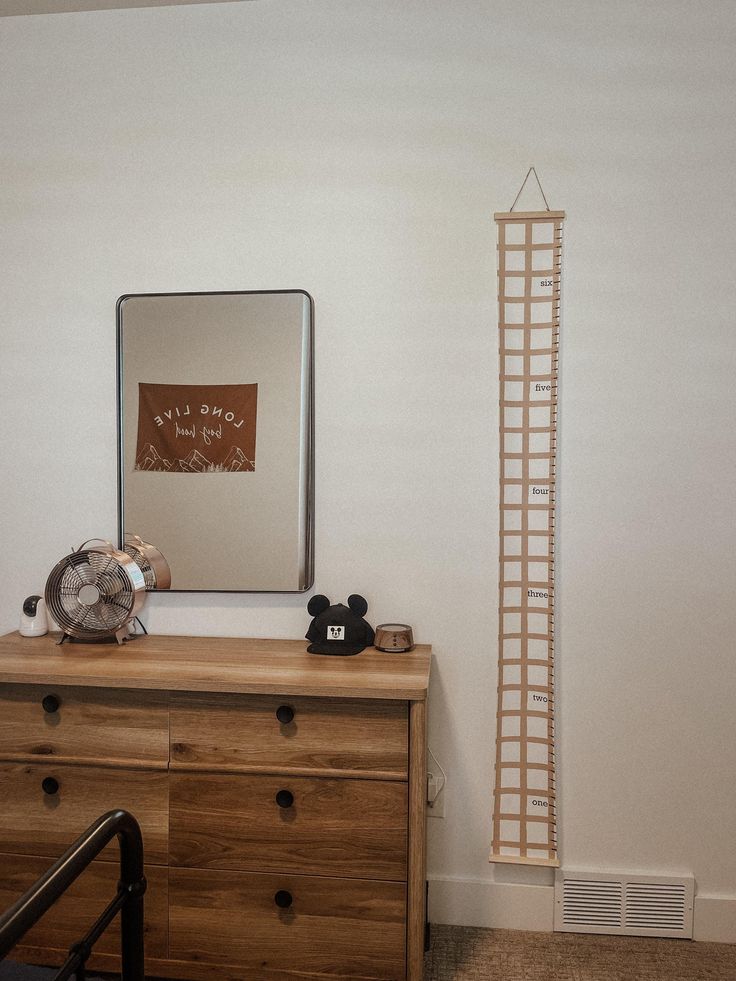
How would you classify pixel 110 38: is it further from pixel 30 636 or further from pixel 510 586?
pixel 510 586

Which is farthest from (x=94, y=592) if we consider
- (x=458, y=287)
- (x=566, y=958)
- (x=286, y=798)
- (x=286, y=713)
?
(x=566, y=958)

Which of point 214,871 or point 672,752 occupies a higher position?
point 672,752

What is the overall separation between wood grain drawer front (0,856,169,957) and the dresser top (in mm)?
484

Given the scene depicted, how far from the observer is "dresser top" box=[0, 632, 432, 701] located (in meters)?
1.75

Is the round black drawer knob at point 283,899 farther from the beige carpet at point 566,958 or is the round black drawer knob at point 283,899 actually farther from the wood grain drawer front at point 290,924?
the beige carpet at point 566,958

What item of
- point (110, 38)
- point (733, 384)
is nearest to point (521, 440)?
point (733, 384)

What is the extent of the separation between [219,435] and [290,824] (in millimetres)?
1111

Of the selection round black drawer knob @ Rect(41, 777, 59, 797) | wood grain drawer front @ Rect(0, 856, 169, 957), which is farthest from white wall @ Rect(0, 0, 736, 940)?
wood grain drawer front @ Rect(0, 856, 169, 957)

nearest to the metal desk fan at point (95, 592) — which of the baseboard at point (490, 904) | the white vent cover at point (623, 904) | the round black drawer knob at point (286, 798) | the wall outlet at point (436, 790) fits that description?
the round black drawer knob at point (286, 798)

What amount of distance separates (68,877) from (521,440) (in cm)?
162

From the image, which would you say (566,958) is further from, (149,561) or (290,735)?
(149,561)

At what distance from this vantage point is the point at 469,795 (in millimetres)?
2186

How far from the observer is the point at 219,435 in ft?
7.17

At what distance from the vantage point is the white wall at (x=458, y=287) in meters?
2.08
